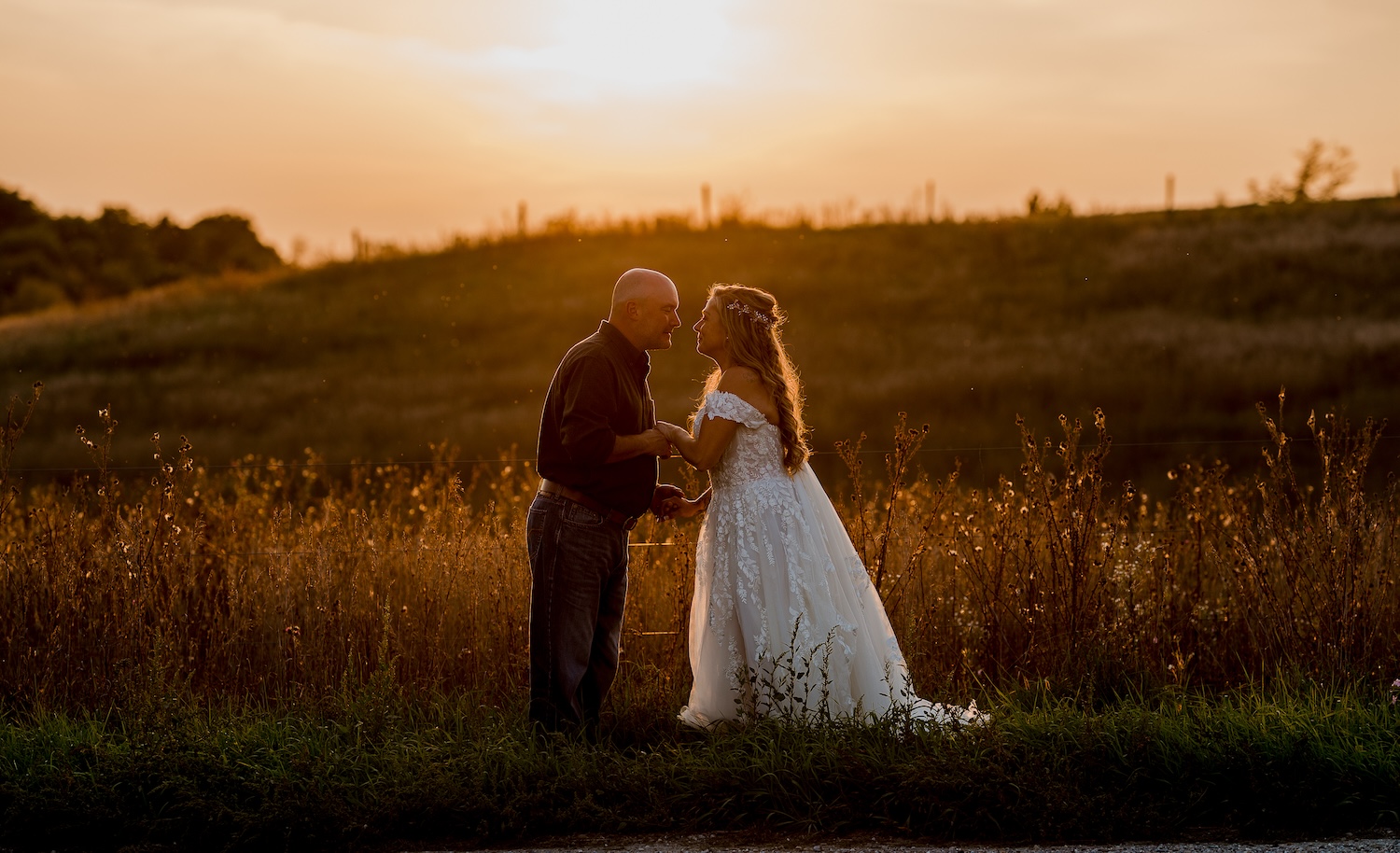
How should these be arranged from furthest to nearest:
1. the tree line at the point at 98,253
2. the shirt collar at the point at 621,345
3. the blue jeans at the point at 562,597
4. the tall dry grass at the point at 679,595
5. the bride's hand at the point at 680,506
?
the tree line at the point at 98,253
the tall dry grass at the point at 679,595
the bride's hand at the point at 680,506
the shirt collar at the point at 621,345
the blue jeans at the point at 562,597

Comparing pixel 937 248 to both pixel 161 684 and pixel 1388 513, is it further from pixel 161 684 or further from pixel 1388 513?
pixel 161 684

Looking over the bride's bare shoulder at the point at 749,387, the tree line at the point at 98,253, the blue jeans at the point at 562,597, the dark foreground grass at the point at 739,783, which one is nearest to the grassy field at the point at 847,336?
the tree line at the point at 98,253

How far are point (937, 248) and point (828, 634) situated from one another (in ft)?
147

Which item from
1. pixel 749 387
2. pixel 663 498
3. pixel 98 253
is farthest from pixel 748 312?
pixel 98 253

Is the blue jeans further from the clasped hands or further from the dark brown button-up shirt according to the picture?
the clasped hands

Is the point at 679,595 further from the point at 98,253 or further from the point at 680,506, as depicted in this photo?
the point at 98,253

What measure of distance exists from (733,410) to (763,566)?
2.74ft

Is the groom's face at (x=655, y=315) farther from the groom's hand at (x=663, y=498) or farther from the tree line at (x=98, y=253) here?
the tree line at (x=98, y=253)

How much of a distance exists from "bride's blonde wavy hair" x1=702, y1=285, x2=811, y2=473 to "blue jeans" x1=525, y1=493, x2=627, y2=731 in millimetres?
1077

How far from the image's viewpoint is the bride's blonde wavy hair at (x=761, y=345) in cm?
697

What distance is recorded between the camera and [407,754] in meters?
6.47

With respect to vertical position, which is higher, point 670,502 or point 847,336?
point 670,502

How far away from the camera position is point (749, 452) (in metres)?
7.06

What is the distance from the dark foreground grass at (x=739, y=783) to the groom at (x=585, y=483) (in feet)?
1.31
